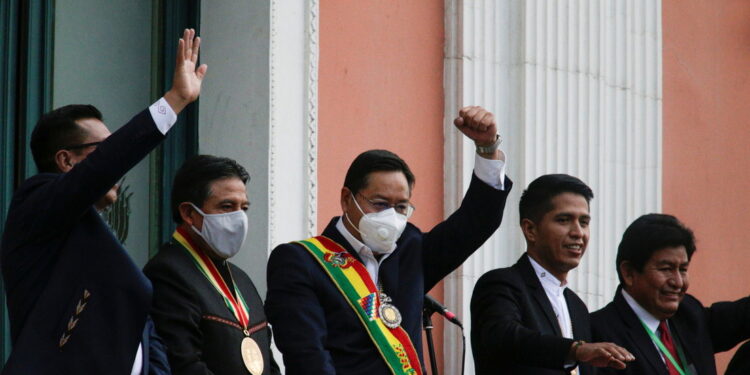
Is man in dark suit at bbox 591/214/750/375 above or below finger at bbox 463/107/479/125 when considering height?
below

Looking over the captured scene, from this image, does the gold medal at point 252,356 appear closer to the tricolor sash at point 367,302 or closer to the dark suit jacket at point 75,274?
the tricolor sash at point 367,302

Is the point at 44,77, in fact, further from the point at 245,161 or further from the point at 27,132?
the point at 245,161

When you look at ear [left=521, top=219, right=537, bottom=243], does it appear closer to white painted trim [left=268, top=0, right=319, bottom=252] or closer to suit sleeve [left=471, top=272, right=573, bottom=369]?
suit sleeve [left=471, top=272, right=573, bottom=369]

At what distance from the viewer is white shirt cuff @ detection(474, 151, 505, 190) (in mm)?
6320

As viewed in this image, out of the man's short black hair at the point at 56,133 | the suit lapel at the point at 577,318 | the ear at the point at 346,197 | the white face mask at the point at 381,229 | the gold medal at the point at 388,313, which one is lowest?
the suit lapel at the point at 577,318

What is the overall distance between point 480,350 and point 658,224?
1.15 meters

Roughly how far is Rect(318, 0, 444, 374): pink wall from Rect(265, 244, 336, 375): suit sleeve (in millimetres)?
1994

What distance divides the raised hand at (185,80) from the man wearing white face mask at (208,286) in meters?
0.82

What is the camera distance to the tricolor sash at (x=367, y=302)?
19.7 ft

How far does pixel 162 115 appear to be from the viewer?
4.98 meters

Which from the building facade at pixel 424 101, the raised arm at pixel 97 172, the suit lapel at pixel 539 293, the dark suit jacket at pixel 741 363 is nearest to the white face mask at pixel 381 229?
the suit lapel at pixel 539 293

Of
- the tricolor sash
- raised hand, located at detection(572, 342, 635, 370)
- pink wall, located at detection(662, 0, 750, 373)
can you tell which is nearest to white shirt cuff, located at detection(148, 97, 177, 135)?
the tricolor sash

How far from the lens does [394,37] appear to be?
8.63 meters

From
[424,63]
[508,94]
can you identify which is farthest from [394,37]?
[508,94]
